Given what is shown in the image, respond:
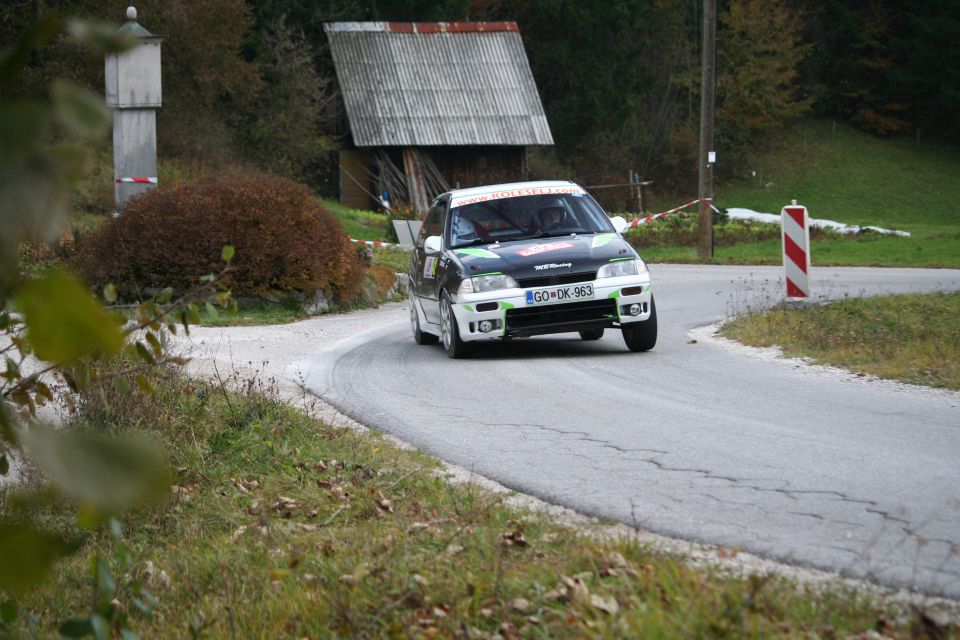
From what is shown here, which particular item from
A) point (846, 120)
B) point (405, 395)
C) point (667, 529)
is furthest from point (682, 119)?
point (667, 529)

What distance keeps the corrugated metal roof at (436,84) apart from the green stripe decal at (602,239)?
32130mm

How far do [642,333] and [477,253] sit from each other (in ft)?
6.08

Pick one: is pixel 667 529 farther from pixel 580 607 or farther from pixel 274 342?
pixel 274 342

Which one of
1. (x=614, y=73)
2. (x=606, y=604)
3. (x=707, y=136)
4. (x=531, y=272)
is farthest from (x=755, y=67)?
(x=606, y=604)

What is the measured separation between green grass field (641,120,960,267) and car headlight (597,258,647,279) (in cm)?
3402

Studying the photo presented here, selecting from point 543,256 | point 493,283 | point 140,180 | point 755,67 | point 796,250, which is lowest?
point 493,283

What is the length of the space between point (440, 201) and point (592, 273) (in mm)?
3166

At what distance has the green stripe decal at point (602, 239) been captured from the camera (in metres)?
12.2

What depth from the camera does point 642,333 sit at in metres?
12.1

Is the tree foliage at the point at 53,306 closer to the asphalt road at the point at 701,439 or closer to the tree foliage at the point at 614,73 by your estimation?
the asphalt road at the point at 701,439

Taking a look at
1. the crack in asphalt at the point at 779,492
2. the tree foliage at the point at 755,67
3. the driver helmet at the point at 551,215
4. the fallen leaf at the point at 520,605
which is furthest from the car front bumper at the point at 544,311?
the tree foliage at the point at 755,67

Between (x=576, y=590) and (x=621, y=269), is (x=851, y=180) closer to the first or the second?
(x=621, y=269)

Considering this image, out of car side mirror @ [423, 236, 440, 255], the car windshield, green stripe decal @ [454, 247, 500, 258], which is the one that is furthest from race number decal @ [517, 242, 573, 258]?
car side mirror @ [423, 236, 440, 255]

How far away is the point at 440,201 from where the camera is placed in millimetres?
14234
